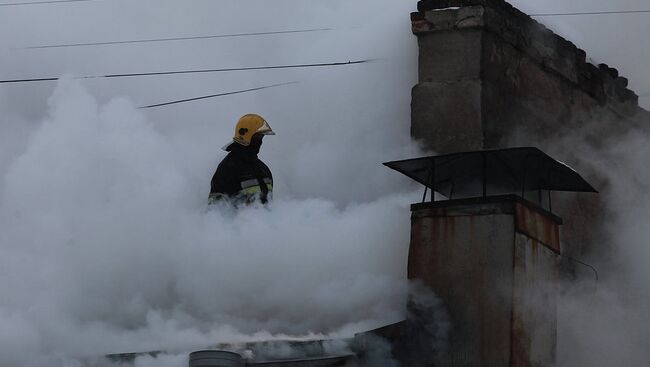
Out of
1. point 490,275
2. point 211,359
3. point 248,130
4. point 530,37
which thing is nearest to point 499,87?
point 530,37

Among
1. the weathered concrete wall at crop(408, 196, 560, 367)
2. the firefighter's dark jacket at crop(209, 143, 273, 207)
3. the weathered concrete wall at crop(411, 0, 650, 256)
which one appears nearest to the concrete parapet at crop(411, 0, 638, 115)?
the weathered concrete wall at crop(411, 0, 650, 256)

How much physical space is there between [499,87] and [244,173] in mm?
2029

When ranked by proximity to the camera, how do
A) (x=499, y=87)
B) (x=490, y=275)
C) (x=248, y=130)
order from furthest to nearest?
(x=248, y=130), (x=499, y=87), (x=490, y=275)

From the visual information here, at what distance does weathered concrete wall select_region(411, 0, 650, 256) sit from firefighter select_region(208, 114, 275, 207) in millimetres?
1235

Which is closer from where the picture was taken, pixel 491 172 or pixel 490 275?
pixel 490 275

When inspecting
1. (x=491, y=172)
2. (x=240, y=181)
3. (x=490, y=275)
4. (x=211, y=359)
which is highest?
(x=240, y=181)

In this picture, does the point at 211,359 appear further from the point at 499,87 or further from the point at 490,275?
the point at 499,87

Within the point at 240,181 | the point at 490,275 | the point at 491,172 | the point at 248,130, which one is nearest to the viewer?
the point at 490,275

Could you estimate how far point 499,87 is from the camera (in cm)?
1216

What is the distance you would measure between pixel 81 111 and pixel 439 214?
4427mm

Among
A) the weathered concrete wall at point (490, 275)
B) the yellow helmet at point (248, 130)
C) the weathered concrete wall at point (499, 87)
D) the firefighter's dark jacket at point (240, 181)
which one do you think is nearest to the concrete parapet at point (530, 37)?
the weathered concrete wall at point (499, 87)

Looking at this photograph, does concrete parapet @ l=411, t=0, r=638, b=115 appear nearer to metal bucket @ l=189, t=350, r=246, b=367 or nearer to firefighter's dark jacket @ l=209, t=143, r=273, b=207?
firefighter's dark jacket @ l=209, t=143, r=273, b=207

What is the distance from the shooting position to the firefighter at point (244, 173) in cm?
1238

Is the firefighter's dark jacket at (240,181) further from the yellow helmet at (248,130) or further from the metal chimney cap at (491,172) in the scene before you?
the metal chimney cap at (491,172)
